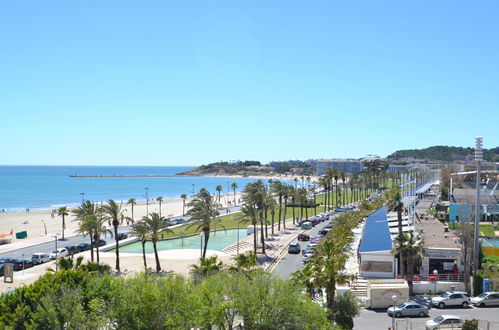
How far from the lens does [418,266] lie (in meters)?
39.3

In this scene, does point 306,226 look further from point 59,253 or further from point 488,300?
point 488,300

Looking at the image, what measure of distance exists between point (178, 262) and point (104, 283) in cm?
2294

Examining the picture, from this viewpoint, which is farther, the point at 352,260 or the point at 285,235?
the point at 285,235

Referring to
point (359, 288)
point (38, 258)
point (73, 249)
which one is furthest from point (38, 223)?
point (359, 288)

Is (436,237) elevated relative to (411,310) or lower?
elevated

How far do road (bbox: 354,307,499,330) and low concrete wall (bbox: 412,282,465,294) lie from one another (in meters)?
3.63

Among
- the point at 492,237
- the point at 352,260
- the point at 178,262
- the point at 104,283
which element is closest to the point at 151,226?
the point at 178,262

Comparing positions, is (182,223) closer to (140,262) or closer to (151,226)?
(140,262)

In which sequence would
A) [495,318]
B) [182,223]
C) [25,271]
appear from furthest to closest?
[182,223] → [25,271] → [495,318]

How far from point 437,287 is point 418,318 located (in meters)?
6.96

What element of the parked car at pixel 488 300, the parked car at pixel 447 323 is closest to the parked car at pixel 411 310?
the parked car at pixel 447 323

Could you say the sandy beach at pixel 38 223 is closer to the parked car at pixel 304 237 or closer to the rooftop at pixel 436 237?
the parked car at pixel 304 237

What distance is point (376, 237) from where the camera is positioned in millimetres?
45062

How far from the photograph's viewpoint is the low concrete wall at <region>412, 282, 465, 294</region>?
34781 millimetres
